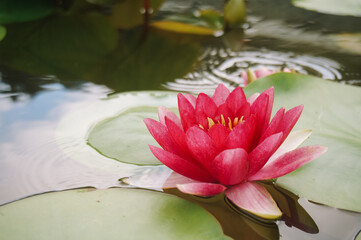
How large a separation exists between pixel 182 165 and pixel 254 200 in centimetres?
16

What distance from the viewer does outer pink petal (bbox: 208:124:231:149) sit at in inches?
31.2

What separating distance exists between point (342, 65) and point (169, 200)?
117 cm

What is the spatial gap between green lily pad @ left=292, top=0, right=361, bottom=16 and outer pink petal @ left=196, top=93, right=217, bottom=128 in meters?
1.32

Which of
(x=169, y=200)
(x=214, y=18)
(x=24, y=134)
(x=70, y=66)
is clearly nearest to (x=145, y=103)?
(x=24, y=134)

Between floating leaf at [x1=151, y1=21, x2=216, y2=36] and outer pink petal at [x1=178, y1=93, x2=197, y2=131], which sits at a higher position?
floating leaf at [x1=151, y1=21, x2=216, y2=36]

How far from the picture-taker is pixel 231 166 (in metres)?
0.80

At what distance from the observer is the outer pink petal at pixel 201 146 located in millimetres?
785

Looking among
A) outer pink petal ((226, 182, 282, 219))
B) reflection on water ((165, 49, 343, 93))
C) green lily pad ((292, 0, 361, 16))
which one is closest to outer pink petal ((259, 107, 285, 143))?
outer pink petal ((226, 182, 282, 219))

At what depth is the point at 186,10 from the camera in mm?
2588

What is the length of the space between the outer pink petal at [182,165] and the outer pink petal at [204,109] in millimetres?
95

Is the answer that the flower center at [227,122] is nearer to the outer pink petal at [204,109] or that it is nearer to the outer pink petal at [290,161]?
the outer pink petal at [204,109]

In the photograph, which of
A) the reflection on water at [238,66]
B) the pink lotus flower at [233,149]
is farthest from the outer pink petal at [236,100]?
the reflection on water at [238,66]

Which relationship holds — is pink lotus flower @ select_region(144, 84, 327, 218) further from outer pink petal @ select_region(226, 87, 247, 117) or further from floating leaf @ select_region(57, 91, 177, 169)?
floating leaf @ select_region(57, 91, 177, 169)

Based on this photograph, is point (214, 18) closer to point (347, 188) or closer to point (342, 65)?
point (342, 65)
